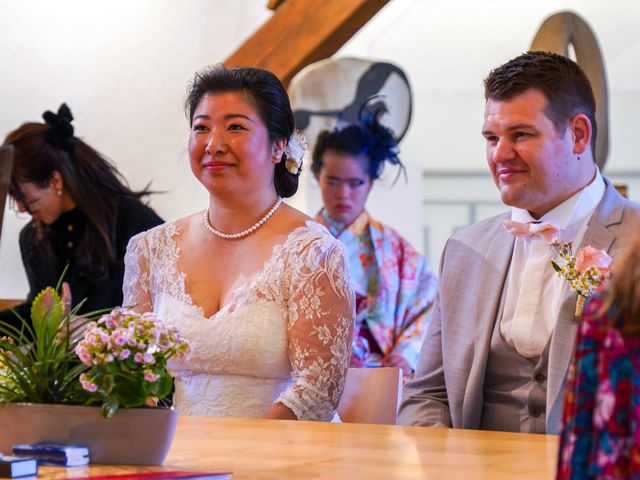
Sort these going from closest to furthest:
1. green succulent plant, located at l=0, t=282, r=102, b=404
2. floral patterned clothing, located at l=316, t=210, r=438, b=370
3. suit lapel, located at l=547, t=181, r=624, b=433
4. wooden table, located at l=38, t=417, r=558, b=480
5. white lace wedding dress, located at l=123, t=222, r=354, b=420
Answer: wooden table, located at l=38, t=417, r=558, b=480
green succulent plant, located at l=0, t=282, r=102, b=404
suit lapel, located at l=547, t=181, r=624, b=433
white lace wedding dress, located at l=123, t=222, r=354, b=420
floral patterned clothing, located at l=316, t=210, r=438, b=370

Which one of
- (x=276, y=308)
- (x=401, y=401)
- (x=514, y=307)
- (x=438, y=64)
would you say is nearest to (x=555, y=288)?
(x=514, y=307)

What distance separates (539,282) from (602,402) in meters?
1.74

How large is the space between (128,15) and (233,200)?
2749 mm

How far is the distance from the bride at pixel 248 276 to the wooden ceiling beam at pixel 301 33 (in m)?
2.07

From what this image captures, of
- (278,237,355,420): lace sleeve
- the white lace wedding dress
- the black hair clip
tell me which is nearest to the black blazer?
the black hair clip

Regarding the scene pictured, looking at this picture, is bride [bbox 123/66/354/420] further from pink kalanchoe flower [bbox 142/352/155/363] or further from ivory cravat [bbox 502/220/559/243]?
pink kalanchoe flower [bbox 142/352/155/363]

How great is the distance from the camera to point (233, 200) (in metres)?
2.83

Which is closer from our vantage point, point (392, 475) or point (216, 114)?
point (392, 475)

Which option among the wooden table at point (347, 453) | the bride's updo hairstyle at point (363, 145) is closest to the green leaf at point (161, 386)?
the wooden table at point (347, 453)

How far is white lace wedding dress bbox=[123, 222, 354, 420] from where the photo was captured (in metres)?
2.61

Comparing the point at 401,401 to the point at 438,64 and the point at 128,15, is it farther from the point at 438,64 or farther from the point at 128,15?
the point at 438,64

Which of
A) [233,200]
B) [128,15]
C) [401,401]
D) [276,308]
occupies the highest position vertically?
[128,15]

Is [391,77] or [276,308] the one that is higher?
[391,77]

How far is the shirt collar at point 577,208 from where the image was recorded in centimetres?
255
